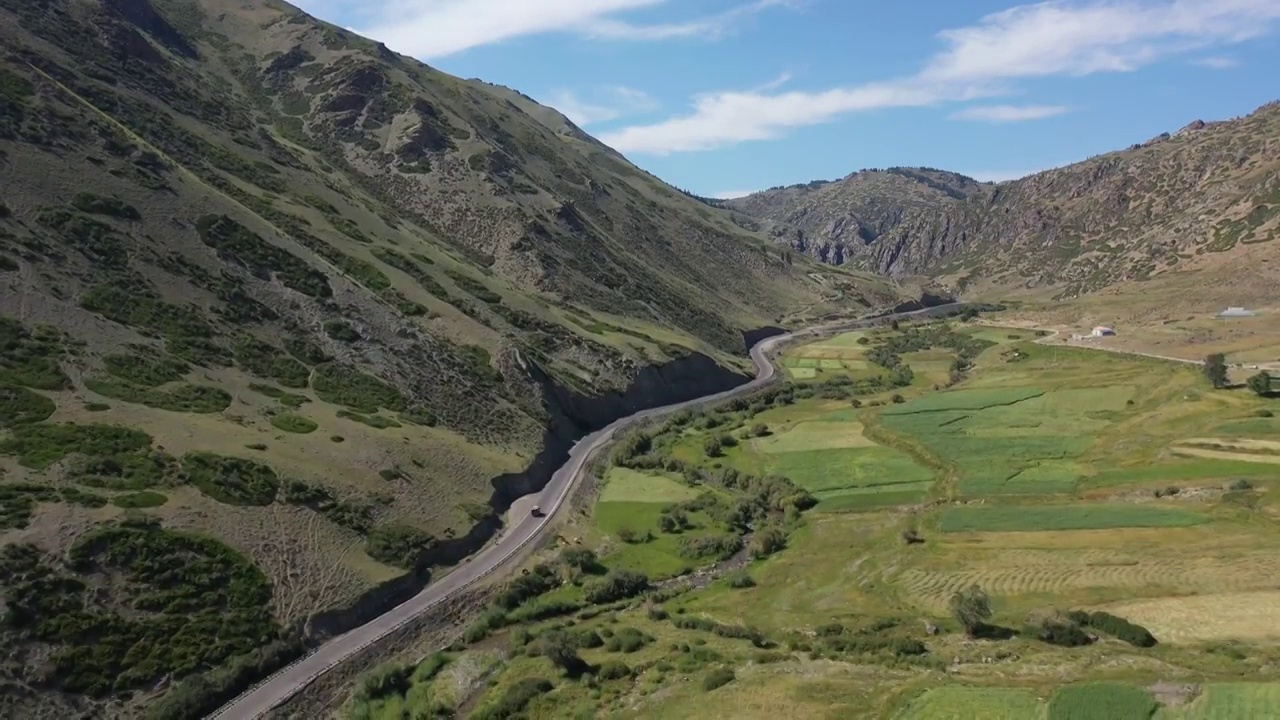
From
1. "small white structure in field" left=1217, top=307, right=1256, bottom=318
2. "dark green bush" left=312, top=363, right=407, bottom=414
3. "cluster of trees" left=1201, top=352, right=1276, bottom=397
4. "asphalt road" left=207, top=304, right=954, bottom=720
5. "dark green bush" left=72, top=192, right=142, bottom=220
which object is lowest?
"asphalt road" left=207, top=304, right=954, bottom=720

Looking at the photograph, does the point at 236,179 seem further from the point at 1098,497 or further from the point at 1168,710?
the point at 1168,710

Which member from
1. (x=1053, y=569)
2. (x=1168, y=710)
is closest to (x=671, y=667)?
(x=1168, y=710)

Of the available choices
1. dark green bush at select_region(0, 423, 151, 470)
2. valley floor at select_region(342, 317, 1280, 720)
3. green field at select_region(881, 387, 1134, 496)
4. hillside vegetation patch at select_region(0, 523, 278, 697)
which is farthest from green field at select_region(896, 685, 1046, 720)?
dark green bush at select_region(0, 423, 151, 470)

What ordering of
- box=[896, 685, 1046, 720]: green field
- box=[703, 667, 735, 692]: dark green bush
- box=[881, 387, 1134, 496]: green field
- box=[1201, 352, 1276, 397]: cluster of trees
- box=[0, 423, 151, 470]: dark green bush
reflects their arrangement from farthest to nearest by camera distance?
box=[1201, 352, 1276, 397]: cluster of trees < box=[881, 387, 1134, 496]: green field < box=[0, 423, 151, 470]: dark green bush < box=[703, 667, 735, 692]: dark green bush < box=[896, 685, 1046, 720]: green field

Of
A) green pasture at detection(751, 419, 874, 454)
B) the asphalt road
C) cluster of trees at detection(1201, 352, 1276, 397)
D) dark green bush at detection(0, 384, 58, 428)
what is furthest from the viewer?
green pasture at detection(751, 419, 874, 454)

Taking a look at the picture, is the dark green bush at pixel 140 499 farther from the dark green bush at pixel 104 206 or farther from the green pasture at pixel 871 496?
the green pasture at pixel 871 496

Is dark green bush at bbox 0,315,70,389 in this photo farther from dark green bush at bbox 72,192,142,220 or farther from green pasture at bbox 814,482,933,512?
green pasture at bbox 814,482,933,512

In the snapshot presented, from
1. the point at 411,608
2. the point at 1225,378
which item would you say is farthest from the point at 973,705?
the point at 1225,378

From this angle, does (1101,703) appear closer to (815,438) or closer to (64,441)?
(815,438)
